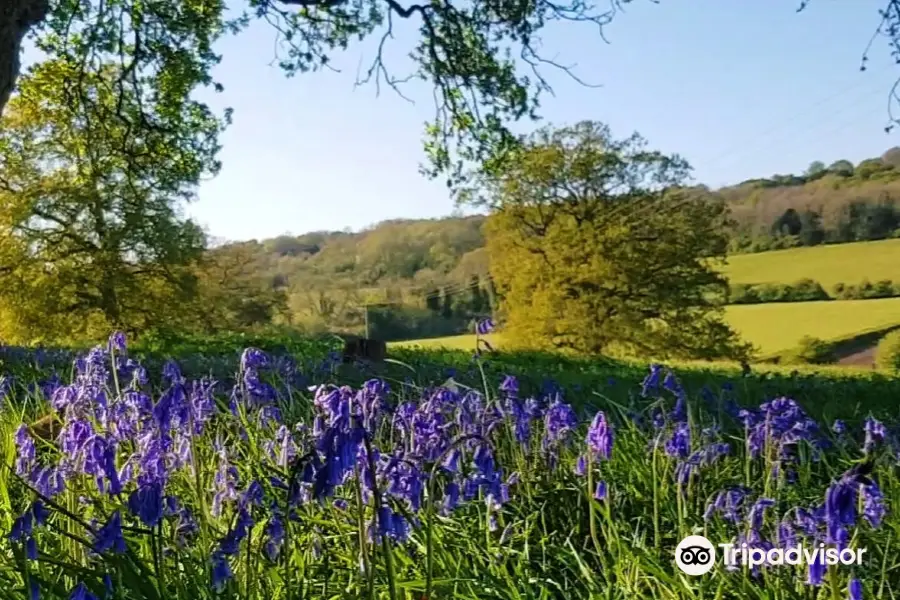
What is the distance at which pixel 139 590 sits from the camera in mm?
1801

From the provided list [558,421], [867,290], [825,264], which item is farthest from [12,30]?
[825,264]

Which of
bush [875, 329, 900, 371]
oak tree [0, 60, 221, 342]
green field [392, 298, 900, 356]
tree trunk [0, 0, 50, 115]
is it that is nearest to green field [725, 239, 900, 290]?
green field [392, 298, 900, 356]

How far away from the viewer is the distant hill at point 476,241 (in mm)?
29406

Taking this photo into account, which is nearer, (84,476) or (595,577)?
(595,577)

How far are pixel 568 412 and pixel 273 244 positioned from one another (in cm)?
3852

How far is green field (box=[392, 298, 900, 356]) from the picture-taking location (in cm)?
2781

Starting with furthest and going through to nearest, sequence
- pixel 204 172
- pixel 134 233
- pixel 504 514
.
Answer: pixel 134 233 → pixel 204 172 → pixel 504 514

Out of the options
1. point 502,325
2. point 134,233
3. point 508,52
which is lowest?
point 502,325

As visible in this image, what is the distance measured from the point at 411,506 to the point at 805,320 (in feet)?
102

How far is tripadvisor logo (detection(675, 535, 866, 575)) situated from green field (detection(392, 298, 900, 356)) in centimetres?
2354

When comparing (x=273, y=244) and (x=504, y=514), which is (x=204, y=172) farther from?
(x=273, y=244)

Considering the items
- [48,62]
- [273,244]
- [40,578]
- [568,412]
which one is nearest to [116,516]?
[40,578]

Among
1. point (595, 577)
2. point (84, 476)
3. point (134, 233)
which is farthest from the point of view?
point (134, 233)

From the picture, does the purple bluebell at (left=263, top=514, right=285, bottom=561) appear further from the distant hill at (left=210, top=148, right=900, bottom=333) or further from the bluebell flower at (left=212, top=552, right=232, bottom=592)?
the distant hill at (left=210, top=148, right=900, bottom=333)
